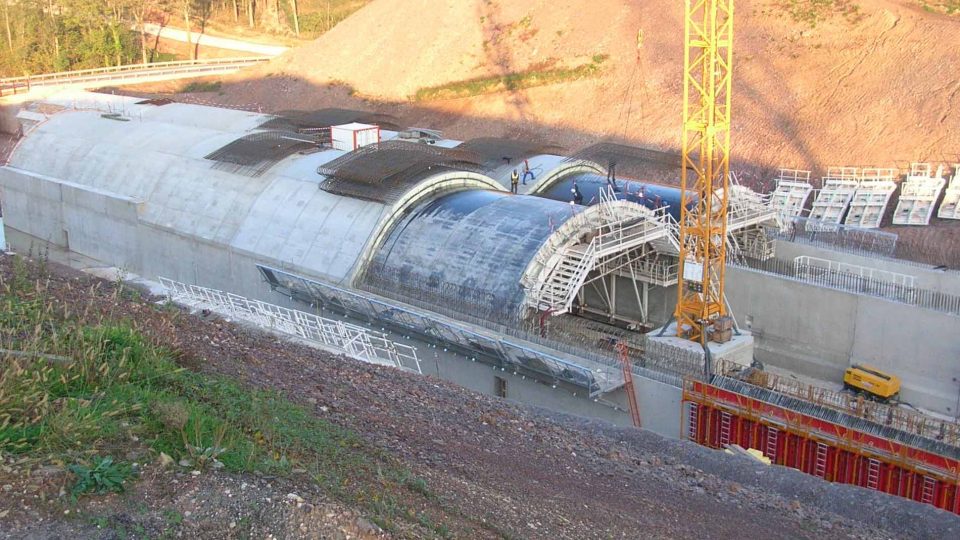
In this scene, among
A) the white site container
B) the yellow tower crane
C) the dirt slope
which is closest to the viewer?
the yellow tower crane

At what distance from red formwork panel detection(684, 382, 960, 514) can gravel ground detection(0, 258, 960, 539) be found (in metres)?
5.32

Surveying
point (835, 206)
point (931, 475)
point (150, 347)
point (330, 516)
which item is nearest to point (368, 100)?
point (835, 206)

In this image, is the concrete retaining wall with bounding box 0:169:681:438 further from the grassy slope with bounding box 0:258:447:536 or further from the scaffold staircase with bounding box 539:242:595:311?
the grassy slope with bounding box 0:258:447:536

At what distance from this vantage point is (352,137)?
1500 inches

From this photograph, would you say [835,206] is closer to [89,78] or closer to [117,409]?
[117,409]

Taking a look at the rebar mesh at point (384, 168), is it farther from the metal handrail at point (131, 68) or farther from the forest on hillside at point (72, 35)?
the forest on hillside at point (72, 35)

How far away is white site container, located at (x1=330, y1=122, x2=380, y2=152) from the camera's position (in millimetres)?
38094

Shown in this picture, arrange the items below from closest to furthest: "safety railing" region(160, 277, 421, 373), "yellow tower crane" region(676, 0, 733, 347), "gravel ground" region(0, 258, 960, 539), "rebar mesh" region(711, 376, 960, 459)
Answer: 1. "gravel ground" region(0, 258, 960, 539)
2. "rebar mesh" region(711, 376, 960, 459)
3. "safety railing" region(160, 277, 421, 373)
4. "yellow tower crane" region(676, 0, 733, 347)

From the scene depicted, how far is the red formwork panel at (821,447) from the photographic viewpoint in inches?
840

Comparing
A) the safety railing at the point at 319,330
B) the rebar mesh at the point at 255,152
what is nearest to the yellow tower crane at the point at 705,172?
the safety railing at the point at 319,330

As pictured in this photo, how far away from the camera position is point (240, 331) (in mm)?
18906

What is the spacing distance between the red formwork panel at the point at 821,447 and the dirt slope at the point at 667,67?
74.3 ft

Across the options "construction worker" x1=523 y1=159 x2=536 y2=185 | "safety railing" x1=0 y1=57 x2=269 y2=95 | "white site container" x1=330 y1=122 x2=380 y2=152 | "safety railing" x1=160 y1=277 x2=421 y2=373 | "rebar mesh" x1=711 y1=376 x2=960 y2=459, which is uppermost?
"safety railing" x1=0 y1=57 x2=269 y2=95

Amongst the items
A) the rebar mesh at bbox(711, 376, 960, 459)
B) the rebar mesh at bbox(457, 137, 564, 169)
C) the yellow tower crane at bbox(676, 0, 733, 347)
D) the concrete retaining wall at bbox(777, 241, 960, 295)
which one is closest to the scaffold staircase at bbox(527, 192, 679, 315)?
the yellow tower crane at bbox(676, 0, 733, 347)
